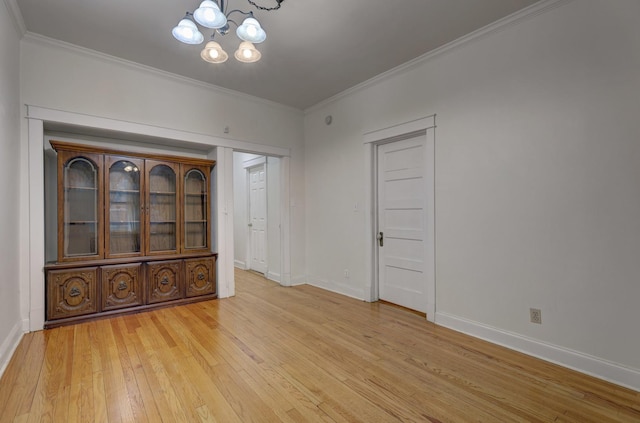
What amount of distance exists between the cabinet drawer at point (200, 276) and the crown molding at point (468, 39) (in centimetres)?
305

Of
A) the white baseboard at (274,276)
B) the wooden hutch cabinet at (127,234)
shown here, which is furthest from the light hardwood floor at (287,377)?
the white baseboard at (274,276)

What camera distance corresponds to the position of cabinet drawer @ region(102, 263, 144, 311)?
3.35 meters

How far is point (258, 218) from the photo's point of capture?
587cm

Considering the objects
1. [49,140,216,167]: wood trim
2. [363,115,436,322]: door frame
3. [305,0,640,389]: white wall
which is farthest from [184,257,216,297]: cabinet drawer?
[305,0,640,389]: white wall

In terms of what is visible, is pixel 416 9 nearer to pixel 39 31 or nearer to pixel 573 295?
pixel 573 295

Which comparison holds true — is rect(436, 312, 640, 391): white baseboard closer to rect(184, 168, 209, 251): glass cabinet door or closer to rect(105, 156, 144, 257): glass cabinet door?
rect(184, 168, 209, 251): glass cabinet door

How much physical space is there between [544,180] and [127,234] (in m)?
4.44

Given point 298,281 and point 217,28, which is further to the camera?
point 298,281

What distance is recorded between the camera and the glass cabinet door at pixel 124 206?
3541mm

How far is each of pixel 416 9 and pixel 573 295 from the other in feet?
8.70

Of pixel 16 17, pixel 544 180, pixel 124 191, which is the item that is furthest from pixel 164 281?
pixel 544 180

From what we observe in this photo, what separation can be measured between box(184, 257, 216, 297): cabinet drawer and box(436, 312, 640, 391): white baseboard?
9.68 feet

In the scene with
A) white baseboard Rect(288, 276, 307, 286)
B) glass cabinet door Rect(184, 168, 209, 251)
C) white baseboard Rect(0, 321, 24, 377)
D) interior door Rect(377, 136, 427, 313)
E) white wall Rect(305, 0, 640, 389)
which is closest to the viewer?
white wall Rect(305, 0, 640, 389)

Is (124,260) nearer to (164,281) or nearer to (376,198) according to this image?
(164,281)
